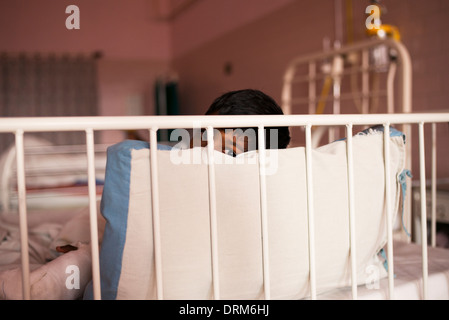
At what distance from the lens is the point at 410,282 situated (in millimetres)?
1056

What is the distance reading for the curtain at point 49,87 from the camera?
4.84 m

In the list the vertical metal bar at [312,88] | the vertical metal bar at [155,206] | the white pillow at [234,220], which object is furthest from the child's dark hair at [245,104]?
the vertical metal bar at [312,88]

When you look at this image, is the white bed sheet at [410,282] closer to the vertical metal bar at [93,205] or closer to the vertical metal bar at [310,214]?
the vertical metal bar at [310,214]

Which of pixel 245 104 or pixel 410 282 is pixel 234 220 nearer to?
pixel 245 104

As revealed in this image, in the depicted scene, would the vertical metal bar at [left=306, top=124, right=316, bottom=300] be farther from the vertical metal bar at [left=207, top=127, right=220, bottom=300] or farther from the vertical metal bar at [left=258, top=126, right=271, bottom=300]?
the vertical metal bar at [left=207, top=127, right=220, bottom=300]

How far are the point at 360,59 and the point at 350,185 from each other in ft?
6.02

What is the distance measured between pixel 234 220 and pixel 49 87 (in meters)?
4.79

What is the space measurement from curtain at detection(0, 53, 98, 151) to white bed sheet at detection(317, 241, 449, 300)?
423 cm

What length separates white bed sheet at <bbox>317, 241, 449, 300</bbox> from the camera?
99 cm

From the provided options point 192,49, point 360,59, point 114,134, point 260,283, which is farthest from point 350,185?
point 114,134

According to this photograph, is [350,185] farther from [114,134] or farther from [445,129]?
[114,134]

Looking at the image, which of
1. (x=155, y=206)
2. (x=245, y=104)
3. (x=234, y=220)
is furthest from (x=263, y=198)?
(x=245, y=104)

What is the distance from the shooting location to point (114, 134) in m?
5.14

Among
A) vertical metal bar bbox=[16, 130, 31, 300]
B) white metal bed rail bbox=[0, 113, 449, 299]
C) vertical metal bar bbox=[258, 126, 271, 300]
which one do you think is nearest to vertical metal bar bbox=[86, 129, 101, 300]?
white metal bed rail bbox=[0, 113, 449, 299]
